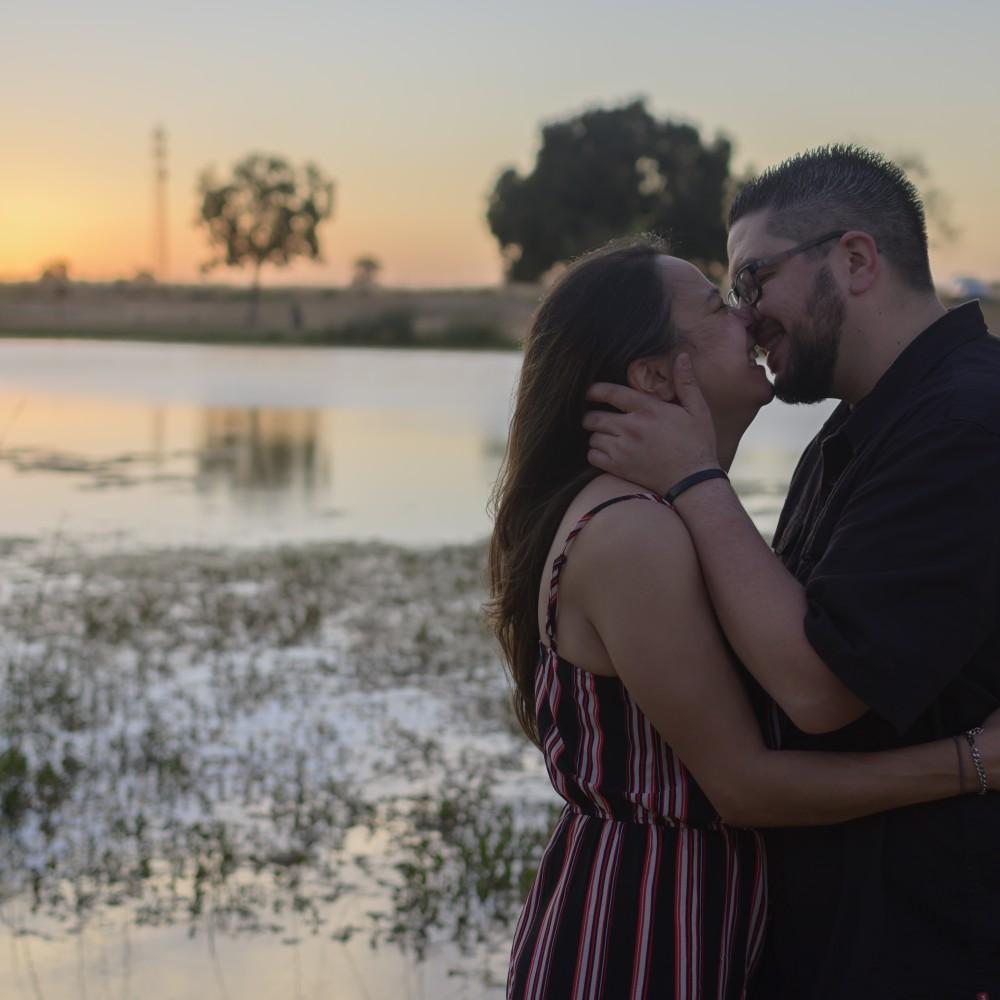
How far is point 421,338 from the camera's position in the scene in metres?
64.9

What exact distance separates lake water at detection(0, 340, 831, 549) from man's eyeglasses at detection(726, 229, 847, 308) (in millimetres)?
884

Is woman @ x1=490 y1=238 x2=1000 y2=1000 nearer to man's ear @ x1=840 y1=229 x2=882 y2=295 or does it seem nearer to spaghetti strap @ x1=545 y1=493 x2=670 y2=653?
spaghetti strap @ x1=545 y1=493 x2=670 y2=653

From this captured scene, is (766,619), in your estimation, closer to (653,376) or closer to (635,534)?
(635,534)

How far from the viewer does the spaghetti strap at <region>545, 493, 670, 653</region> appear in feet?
7.81

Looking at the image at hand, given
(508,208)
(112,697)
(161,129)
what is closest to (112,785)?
(112,697)

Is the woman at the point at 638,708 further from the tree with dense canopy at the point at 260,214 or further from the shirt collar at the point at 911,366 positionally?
the tree with dense canopy at the point at 260,214

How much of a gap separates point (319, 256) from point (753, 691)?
301 ft

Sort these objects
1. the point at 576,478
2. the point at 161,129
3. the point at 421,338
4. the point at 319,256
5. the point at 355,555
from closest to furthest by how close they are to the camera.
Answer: the point at 576,478 < the point at 355,555 < the point at 421,338 < the point at 161,129 < the point at 319,256

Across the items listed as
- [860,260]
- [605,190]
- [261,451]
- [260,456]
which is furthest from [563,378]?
[605,190]

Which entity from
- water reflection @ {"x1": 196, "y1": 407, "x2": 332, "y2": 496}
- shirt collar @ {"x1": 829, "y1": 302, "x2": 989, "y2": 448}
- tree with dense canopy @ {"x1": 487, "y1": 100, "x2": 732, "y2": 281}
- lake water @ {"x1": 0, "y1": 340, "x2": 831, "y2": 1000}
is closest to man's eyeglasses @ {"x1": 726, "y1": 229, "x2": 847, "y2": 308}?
shirt collar @ {"x1": 829, "y1": 302, "x2": 989, "y2": 448}

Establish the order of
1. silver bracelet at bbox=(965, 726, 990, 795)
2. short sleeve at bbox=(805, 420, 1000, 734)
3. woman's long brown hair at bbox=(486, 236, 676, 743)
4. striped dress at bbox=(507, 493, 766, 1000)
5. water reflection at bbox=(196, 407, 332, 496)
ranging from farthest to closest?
water reflection at bbox=(196, 407, 332, 496), woman's long brown hair at bbox=(486, 236, 676, 743), striped dress at bbox=(507, 493, 766, 1000), silver bracelet at bbox=(965, 726, 990, 795), short sleeve at bbox=(805, 420, 1000, 734)

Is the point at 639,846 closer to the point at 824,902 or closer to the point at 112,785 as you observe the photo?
the point at 824,902

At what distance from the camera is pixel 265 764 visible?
266 inches

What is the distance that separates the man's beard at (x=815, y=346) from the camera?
8.48 ft
